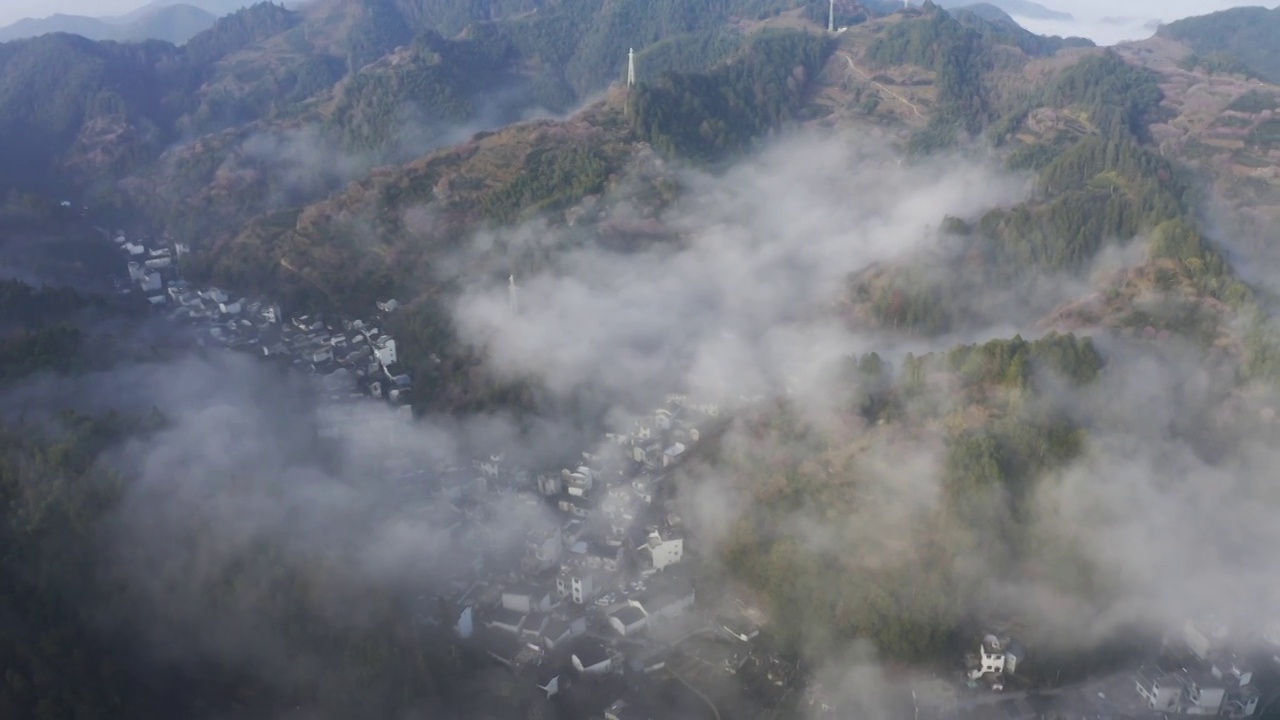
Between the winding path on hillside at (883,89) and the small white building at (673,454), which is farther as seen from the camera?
the winding path on hillside at (883,89)

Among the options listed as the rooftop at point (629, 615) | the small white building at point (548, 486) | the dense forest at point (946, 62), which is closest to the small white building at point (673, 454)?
the small white building at point (548, 486)

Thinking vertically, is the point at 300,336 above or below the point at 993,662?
above

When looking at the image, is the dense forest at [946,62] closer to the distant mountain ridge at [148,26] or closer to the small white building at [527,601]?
the small white building at [527,601]

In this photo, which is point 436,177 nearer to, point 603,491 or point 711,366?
point 711,366

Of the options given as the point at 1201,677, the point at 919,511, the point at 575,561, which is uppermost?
the point at 919,511

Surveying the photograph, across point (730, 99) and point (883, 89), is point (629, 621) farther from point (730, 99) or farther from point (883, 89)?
point (883, 89)

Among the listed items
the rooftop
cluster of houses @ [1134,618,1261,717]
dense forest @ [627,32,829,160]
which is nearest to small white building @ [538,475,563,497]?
the rooftop

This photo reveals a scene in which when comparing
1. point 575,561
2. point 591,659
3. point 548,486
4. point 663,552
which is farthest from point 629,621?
point 548,486
